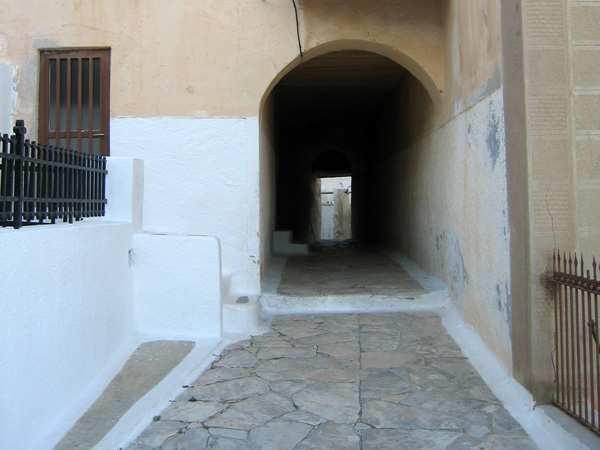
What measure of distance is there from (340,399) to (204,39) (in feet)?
13.7

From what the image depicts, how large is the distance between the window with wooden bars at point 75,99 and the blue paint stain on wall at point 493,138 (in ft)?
13.6

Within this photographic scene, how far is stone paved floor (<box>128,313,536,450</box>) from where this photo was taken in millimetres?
3180

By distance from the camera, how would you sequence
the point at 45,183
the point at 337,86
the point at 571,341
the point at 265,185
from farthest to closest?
1. the point at 337,86
2. the point at 265,185
3. the point at 45,183
4. the point at 571,341

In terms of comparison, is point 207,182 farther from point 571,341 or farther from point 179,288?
point 571,341

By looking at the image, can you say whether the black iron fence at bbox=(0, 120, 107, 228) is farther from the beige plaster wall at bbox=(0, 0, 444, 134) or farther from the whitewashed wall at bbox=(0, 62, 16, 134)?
the whitewashed wall at bbox=(0, 62, 16, 134)

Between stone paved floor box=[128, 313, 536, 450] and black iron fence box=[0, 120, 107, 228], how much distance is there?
1639mm

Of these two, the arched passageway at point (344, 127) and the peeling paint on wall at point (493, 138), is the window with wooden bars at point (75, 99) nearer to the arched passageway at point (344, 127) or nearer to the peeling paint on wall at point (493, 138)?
the arched passageway at point (344, 127)

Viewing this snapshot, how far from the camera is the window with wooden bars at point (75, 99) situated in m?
5.93

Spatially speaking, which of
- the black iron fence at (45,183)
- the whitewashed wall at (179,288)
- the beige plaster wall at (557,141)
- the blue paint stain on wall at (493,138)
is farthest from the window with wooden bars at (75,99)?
the beige plaster wall at (557,141)

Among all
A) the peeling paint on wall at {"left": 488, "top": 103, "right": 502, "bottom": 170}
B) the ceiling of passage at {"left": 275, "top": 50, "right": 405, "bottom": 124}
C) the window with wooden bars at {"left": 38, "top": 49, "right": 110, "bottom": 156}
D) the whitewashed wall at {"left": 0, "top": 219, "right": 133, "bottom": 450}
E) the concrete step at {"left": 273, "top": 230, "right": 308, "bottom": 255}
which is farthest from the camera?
the concrete step at {"left": 273, "top": 230, "right": 308, "bottom": 255}

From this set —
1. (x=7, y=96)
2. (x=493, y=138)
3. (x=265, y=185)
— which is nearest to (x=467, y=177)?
(x=493, y=138)

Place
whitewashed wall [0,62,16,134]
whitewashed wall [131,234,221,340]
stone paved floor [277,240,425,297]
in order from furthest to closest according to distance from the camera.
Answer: stone paved floor [277,240,425,297], whitewashed wall [0,62,16,134], whitewashed wall [131,234,221,340]

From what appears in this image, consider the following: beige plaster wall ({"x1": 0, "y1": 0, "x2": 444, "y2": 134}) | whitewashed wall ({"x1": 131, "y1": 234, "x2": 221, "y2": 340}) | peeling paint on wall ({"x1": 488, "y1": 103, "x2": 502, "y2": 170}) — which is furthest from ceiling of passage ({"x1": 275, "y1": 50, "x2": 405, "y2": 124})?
whitewashed wall ({"x1": 131, "y1": 234, "x2": 221, "y2": 340})

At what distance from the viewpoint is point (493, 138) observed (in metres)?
4.05
